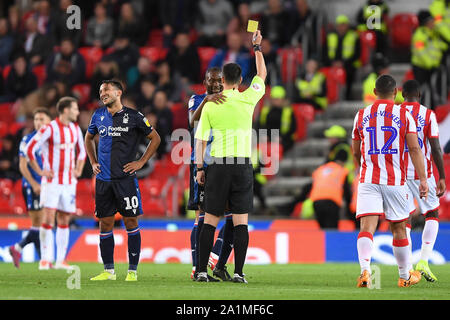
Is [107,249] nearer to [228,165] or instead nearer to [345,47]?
[228,165]

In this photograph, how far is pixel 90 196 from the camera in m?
18.3

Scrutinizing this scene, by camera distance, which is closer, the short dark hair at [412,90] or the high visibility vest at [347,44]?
the short dark hair at [412,90]

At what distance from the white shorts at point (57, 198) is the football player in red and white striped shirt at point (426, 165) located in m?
4.47

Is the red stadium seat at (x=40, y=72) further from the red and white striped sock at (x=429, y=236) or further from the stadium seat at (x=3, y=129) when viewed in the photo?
the red and white striped sock at (x=429, y=236)

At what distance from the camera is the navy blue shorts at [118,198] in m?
10.4

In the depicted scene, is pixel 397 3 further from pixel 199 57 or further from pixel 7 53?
pixel 7 53

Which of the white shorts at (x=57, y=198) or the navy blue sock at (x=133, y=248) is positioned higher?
the white shorts at (x=57, y=198)

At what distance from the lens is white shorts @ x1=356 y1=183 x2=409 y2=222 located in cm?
955

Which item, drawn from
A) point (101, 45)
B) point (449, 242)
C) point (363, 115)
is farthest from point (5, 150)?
point (363, 115)

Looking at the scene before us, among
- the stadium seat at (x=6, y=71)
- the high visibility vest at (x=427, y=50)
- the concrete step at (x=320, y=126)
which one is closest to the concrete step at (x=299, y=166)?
the concrete step at (x=320, y=126)

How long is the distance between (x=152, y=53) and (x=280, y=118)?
4.72 meters

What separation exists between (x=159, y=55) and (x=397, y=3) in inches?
208

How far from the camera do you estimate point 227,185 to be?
9812 millimetres

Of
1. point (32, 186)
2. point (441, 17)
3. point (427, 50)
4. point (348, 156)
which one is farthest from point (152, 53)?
→ point (32, 186)
